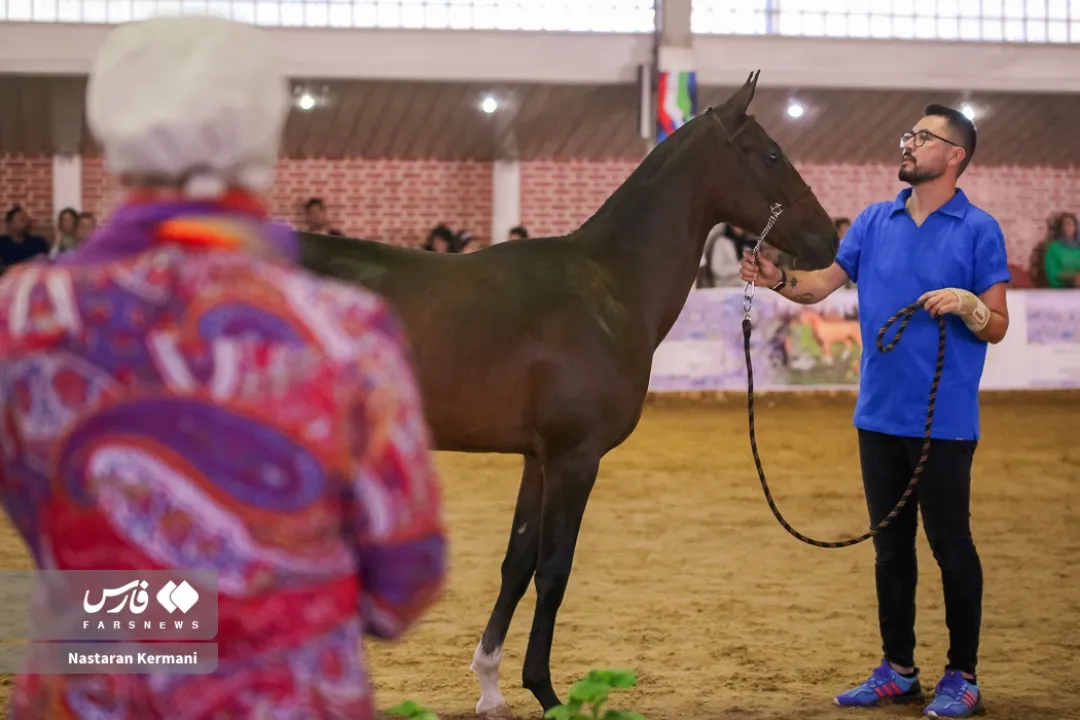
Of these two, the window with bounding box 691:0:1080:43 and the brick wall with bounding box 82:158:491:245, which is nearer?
the window with bounding box 691:0:1080:43

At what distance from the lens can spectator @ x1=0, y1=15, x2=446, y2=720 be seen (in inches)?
52.2

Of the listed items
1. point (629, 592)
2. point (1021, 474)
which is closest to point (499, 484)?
point (629, 592)

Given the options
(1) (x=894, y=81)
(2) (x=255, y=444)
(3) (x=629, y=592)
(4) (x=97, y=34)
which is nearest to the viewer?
(2) (x=255, y=444)

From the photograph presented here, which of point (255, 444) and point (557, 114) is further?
point (557, 114)

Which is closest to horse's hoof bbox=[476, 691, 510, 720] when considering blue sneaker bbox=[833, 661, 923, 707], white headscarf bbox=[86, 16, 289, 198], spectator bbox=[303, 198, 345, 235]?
blue sneaker bbox=[833, 661, 923, 707]

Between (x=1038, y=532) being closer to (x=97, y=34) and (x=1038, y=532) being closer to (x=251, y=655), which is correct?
(x=251, y=655)

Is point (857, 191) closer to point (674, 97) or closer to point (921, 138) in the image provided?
point (674, 97)

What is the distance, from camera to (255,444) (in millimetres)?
1331

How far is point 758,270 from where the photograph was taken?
426 centimetres

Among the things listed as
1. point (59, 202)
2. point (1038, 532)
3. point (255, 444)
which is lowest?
point (1038, 532)

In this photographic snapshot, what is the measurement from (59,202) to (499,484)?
33.8ft

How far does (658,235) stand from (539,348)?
2.14 feet

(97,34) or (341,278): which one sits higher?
(97,34)

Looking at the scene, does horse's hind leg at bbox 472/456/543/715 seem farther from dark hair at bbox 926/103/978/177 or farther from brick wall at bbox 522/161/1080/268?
brick wall at bbox 522/161/1080/268
